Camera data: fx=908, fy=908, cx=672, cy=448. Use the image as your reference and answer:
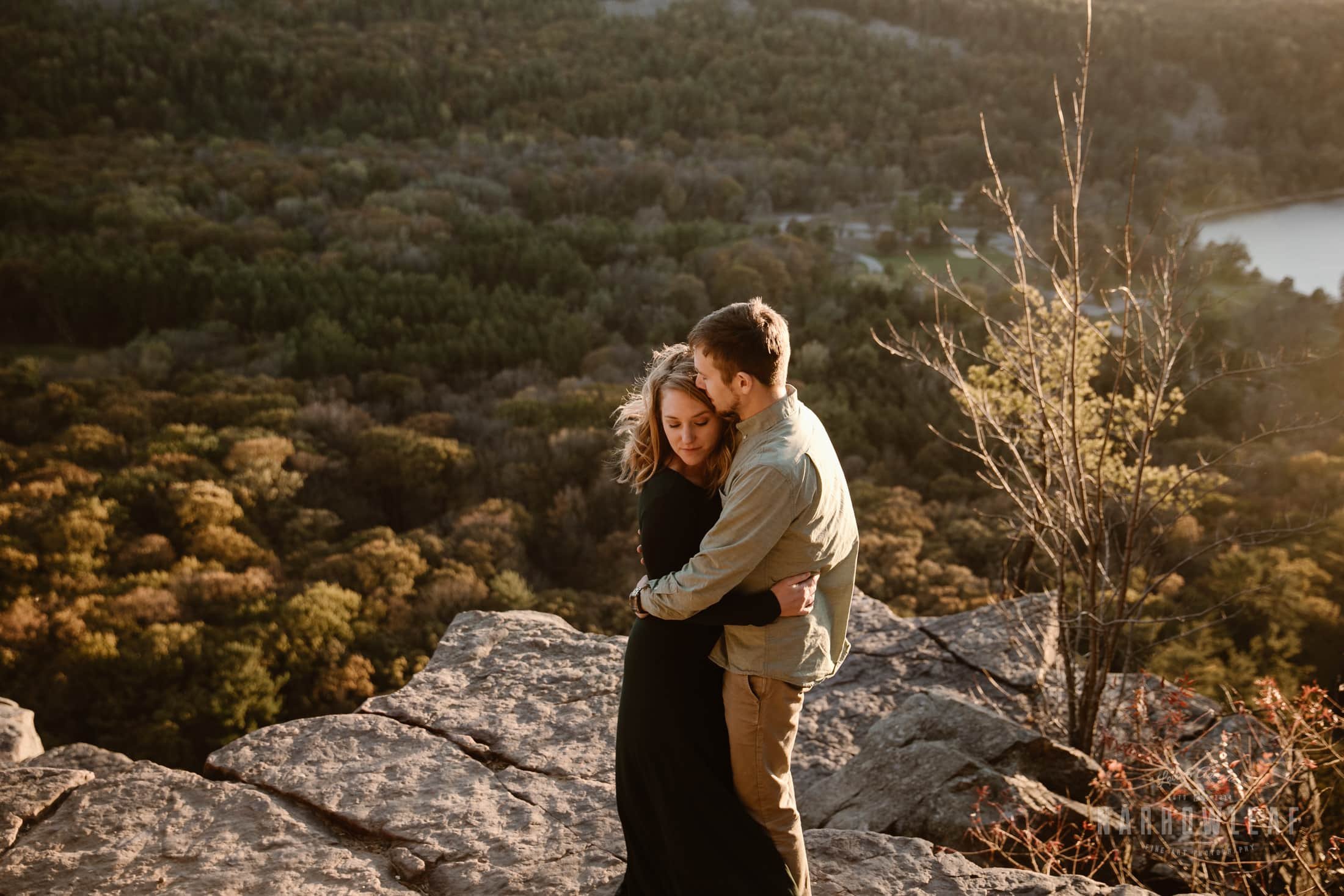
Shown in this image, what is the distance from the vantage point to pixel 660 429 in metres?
2.71

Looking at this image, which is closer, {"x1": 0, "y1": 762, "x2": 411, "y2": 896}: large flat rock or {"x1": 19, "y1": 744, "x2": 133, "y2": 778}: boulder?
{"x1": 0, "y1": 762, "x2": 411, "y2": 896}: large flat rock

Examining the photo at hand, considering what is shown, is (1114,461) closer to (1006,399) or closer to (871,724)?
(1006,399)

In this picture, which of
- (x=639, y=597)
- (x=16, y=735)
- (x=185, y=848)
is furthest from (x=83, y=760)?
(x=639, y=597)

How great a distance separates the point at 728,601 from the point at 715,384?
607 mm

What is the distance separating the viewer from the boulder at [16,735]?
13.5 ft

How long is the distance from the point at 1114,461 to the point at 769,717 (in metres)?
5.45

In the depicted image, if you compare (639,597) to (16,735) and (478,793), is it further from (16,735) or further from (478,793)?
(16,735)

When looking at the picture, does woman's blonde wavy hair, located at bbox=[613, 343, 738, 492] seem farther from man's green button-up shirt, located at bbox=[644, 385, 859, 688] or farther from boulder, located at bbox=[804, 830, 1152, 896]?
boulder, located at bbox=[804, 830, 1152, 896]

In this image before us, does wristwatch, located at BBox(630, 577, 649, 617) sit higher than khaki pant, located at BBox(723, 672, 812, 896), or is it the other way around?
wristwatch, located at BBox(630, 577, 649, 617)

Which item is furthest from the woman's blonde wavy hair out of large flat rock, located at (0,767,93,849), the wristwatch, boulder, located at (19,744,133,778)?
boulder, located at (19,744,133,778)

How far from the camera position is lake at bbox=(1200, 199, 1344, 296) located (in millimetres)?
24875

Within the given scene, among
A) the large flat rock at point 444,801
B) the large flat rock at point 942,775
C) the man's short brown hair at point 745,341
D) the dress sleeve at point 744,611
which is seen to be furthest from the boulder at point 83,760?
the man's short brown hair at point 745,341

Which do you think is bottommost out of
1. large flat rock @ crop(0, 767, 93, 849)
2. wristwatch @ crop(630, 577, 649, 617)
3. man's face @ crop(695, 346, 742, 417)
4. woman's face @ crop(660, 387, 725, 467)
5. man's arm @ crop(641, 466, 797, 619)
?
large flat rock @ crop(0, 767, 93, 849)

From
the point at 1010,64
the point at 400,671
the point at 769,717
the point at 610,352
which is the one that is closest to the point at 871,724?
the point at 769,717
